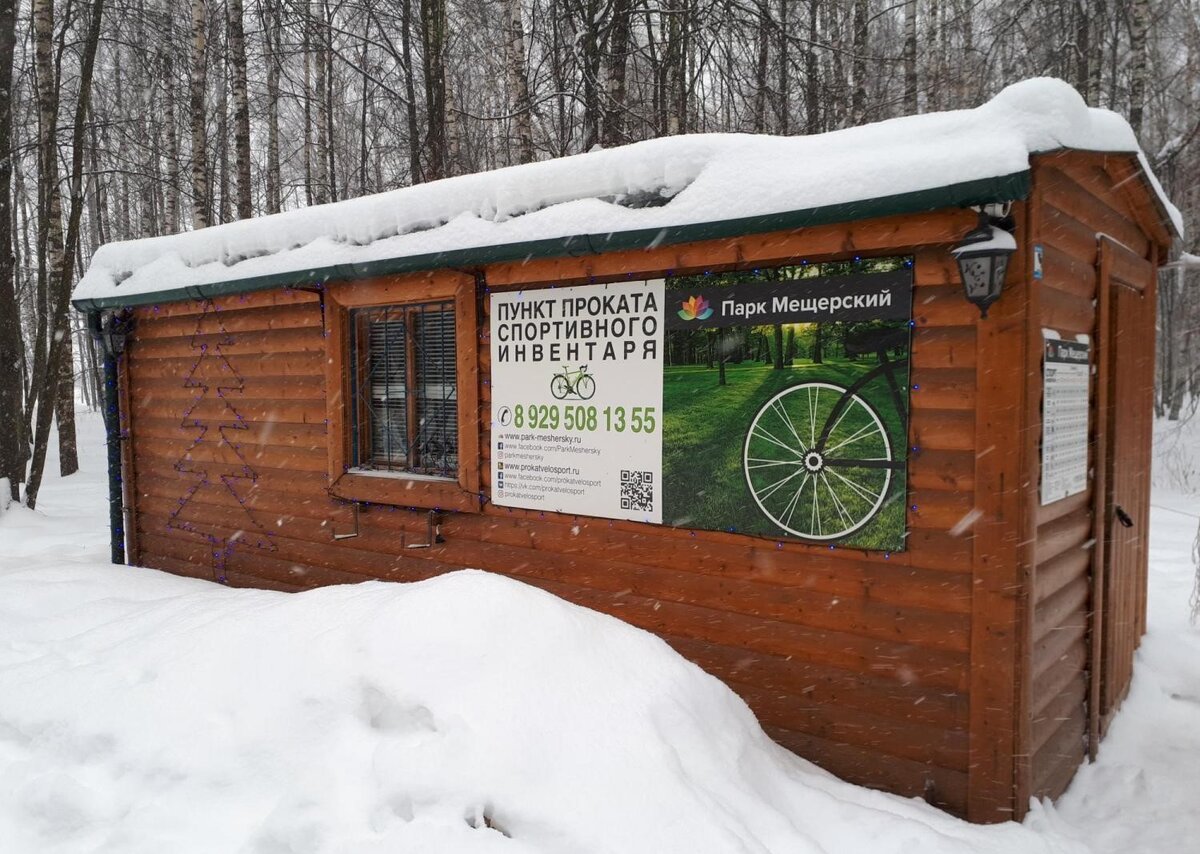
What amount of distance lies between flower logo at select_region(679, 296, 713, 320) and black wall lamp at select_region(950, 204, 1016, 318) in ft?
3.99

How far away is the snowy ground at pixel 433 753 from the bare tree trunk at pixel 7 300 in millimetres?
5991

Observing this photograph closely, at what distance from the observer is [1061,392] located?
3.76 metres

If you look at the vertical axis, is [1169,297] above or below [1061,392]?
above

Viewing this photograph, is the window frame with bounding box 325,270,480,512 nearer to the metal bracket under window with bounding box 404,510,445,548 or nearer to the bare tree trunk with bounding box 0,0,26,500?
the metal bracket under window with bounding box 404,510,445,548

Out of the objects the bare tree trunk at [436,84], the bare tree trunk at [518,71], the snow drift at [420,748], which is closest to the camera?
the snow drift at [420,748]

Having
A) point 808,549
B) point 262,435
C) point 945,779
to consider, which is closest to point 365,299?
point 262,435

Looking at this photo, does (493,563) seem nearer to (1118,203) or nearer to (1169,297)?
(1118,203)

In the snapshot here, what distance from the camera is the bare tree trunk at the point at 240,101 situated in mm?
11828

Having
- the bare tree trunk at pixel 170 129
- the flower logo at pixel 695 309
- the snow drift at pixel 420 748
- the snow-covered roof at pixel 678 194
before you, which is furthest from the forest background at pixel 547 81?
the snow drift at pixel 420 748

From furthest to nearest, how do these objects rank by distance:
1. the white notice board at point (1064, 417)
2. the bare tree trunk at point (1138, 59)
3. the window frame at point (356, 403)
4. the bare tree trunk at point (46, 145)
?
the bare tree trunk at point (46, 145)
the bare tree trunk at point (1138, 59)
the window frame at point (356, 403)
the white notice board at point (1064, 417)

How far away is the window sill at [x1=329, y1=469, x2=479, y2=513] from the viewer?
520cm

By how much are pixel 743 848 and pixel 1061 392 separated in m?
2.44

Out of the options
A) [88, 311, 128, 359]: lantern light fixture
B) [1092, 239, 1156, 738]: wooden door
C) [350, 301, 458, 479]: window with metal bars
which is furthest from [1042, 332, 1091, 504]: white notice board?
[88, 311, 128, 359]: lantern light fixture

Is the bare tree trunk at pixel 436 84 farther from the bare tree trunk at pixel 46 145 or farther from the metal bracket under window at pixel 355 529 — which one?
the metal bracket under window at pixel 355 529
